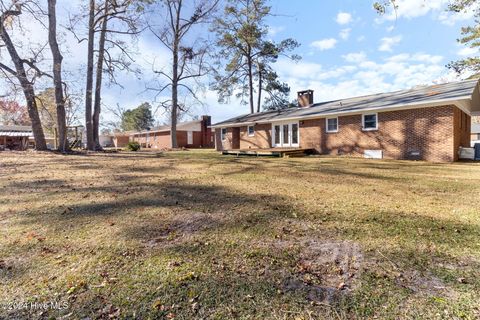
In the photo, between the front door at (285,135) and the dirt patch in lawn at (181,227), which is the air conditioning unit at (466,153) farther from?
the dirt patch in lawn at (181,227)

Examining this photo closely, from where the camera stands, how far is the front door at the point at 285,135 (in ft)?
57.6

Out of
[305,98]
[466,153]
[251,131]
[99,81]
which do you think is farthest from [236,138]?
[466,153]

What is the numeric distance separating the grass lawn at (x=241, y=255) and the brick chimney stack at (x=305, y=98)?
1510cm

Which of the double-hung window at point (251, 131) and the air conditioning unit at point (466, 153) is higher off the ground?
the double-hung window at point (251, 131)

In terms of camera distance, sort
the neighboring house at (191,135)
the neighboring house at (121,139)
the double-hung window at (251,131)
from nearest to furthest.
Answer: the double-hung window at (251,131), the neighboring house at (191,135), the neighboring house at (121,139)

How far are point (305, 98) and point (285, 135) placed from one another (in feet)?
12.0

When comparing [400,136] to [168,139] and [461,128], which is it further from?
[168,139]

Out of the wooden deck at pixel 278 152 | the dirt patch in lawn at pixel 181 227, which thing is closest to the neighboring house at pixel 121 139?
the wooden deck at pixel 278 152

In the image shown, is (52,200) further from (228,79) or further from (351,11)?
(228,79)

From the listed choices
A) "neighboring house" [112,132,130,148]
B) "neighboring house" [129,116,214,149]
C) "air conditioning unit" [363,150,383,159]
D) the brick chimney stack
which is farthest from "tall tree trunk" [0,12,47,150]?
"neighboring house" [112,132,130,148]

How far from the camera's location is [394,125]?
1275 centimetres

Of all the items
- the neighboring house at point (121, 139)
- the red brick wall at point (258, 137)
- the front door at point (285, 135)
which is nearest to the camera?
the front door at point (285, 135)

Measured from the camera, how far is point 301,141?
17.1 meters

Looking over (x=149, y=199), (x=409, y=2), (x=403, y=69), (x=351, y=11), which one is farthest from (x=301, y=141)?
(x=149, y=199)
